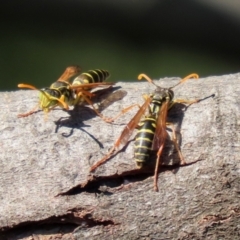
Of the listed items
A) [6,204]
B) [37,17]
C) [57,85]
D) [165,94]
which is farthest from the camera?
[37,17]

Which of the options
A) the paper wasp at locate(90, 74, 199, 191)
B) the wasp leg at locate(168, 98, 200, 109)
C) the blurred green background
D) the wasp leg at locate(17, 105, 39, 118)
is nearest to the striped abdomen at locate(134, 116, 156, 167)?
the paper wasp at locate(90, 74, 199, 191)

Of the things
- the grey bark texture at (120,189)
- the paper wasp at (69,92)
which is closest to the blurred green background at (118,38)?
the paper wasp at (69,92)

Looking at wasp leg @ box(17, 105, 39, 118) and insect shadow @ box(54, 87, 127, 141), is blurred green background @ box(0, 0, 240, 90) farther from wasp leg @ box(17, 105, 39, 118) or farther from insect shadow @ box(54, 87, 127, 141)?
wasp leg @ box(17, 105, 39, 118)

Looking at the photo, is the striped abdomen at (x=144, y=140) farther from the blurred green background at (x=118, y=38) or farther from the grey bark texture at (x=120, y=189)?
the blurred green background at (x=118, y=38)

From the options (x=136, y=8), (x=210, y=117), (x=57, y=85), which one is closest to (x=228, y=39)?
(x=136, y=8)

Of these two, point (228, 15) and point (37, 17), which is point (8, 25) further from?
point (228, 15)

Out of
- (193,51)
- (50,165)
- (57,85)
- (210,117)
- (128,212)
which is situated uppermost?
(193,51)
